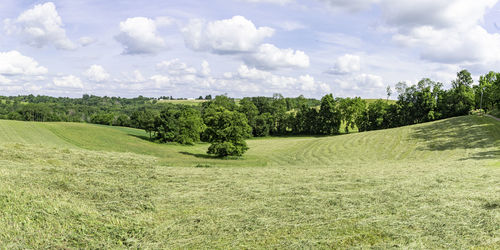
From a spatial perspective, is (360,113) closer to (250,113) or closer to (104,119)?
(250,113)

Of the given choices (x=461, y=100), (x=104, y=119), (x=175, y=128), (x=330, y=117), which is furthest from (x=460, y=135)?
(x=104, y=119)

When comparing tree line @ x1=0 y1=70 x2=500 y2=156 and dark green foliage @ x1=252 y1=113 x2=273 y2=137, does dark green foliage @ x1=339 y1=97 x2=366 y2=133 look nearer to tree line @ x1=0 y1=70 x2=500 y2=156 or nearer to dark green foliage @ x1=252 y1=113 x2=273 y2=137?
tree line @ x1=0 y1=70 x2=500 y2=156

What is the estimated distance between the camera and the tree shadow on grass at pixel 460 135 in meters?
30.9

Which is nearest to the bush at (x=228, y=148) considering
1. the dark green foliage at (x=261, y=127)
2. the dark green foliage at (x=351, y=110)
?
the dark green foliage at (x=351, y=110)

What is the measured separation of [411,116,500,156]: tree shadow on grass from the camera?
30941mm

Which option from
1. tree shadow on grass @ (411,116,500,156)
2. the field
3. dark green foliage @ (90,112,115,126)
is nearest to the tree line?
tree shadow on grass @ (411,116,500,156)

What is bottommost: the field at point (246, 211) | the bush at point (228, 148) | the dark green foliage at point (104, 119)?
the bush at point (228, 148)

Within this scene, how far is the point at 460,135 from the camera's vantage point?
35.3 m

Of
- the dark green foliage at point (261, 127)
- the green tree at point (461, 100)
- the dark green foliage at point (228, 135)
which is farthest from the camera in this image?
the dark green foliage at point (261, 127)

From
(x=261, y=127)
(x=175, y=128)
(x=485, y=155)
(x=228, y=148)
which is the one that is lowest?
(x=228, y=148)

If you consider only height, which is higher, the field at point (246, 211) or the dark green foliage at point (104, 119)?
the dark green foliage at point (104, 119)

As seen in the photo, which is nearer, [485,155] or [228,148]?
[485,155]

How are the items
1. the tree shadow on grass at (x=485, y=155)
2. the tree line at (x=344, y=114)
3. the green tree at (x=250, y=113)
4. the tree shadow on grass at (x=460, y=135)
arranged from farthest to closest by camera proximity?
the green tree at (x=250, y=113) → the tree line at (x=344, y=114) → the tree shadow on grass at (x=460, y=135) → the tree shadow on grass at (x=485, y=155)

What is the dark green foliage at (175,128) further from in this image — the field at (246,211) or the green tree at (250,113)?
the field at (246,211)
